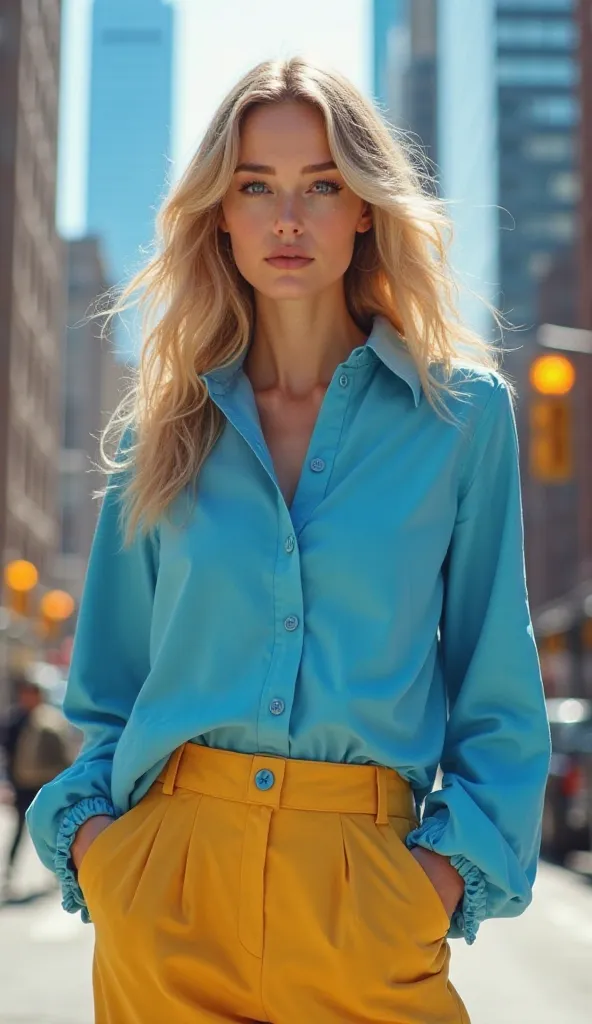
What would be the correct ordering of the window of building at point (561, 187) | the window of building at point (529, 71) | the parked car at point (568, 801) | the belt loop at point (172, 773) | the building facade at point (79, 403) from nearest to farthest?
the belt loop at point (172, 773) → the parked car at point (568, 801) → the building facade at point (79, 403) → the window of building at point (561, 187) → the window of building at point (529, 71)

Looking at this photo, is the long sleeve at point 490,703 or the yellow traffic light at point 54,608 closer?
the long sleeve at point 490,703

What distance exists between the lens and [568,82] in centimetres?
12062

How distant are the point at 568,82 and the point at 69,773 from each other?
123937mm

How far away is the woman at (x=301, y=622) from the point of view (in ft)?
7.77

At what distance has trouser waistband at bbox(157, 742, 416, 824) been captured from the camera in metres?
2.41

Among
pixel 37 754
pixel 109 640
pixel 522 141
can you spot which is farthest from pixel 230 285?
pixel 522 141

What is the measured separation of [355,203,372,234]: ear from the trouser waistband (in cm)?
95

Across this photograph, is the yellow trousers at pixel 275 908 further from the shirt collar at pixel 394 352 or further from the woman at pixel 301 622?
the shirt collar at pixel 394 352

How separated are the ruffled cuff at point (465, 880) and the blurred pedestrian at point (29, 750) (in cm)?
1194

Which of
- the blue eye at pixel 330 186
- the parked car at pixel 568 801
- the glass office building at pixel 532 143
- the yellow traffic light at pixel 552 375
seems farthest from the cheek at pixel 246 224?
the glass office building at pixel 532 143

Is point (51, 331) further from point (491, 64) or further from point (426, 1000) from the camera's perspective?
point (426, 1000)

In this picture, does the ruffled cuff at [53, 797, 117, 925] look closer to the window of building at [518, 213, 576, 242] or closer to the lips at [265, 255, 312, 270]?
the lips at [265, 255, 312, 270]

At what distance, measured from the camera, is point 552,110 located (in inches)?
4616

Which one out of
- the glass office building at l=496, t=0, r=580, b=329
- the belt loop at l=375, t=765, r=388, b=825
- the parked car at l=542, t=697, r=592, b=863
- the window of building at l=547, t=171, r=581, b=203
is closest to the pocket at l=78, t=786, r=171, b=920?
the belt loop at l=375, t=765, r=388, b=825
